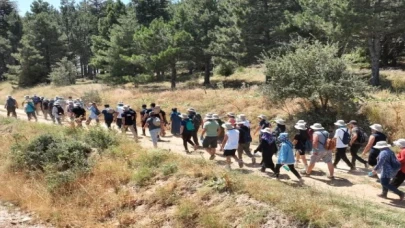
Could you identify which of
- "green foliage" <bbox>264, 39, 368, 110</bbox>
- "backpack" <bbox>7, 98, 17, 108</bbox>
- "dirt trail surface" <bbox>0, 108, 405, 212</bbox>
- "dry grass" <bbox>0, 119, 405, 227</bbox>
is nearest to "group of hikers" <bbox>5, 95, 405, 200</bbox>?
"dirt trail surface" <bbox>0, 108, 405, 212</bbox>

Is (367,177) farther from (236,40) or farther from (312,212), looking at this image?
(236,40)

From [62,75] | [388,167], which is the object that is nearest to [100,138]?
[388,167]

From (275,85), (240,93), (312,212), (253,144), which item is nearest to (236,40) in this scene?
(240,93)

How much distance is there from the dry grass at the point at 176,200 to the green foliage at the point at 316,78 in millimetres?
7417

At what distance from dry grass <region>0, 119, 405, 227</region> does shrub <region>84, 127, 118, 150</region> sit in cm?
65

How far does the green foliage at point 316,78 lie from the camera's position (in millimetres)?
16375

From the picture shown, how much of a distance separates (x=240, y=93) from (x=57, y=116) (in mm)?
10449

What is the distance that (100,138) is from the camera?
1440 centimetres

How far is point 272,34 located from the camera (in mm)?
28641

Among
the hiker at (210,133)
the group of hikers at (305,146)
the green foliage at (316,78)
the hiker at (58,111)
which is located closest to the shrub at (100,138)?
the group of hikers at (305,146)

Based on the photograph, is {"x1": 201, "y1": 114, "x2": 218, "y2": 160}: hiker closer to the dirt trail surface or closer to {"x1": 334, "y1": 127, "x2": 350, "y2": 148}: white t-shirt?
the dirt trail surface

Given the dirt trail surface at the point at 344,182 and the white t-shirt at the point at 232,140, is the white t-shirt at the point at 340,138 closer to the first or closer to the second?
the dirt trail surface at the point at 344,182

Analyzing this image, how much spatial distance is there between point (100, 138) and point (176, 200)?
539 cm

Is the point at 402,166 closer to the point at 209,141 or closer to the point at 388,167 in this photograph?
the point at 388,167
